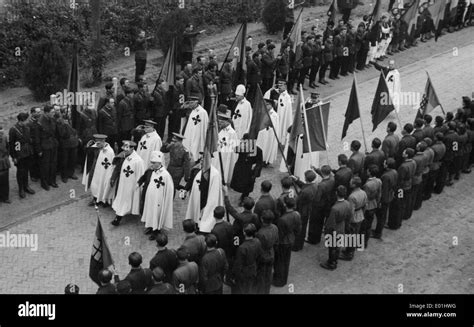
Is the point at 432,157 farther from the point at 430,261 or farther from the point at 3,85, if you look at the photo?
the point at 3,85

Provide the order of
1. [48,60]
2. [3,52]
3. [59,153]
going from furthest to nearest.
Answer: [3,52]
[48,60]
[59,153]

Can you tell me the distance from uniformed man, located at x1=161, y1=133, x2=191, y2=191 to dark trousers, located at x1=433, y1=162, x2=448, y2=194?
19.3 ft

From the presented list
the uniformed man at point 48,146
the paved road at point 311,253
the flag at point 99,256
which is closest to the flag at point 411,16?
the paved road at point 311,253

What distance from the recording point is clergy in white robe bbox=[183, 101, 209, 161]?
1738cm

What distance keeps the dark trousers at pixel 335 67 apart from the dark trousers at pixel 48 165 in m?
10.3

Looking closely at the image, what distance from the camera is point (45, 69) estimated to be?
19.9m

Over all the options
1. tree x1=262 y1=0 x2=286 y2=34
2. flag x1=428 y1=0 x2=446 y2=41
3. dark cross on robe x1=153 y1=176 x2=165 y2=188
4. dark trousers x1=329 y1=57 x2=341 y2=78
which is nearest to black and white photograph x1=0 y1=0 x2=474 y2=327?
dark cross on robe x1=153 y1=176 x2=165 y2=188

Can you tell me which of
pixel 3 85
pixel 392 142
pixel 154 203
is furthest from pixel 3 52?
pixel 392 142

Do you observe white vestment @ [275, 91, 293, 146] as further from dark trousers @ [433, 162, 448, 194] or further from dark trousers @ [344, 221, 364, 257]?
dark trousers @ [344, 221, 364, 257]

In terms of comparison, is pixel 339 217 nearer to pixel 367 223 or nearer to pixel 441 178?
pixel 367 223

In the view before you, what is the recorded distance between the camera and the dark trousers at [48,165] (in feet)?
53.0

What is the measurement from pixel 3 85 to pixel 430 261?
12.4 m

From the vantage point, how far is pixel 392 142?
16.6 metres

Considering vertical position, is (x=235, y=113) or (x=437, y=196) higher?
(x=235, y=113)
